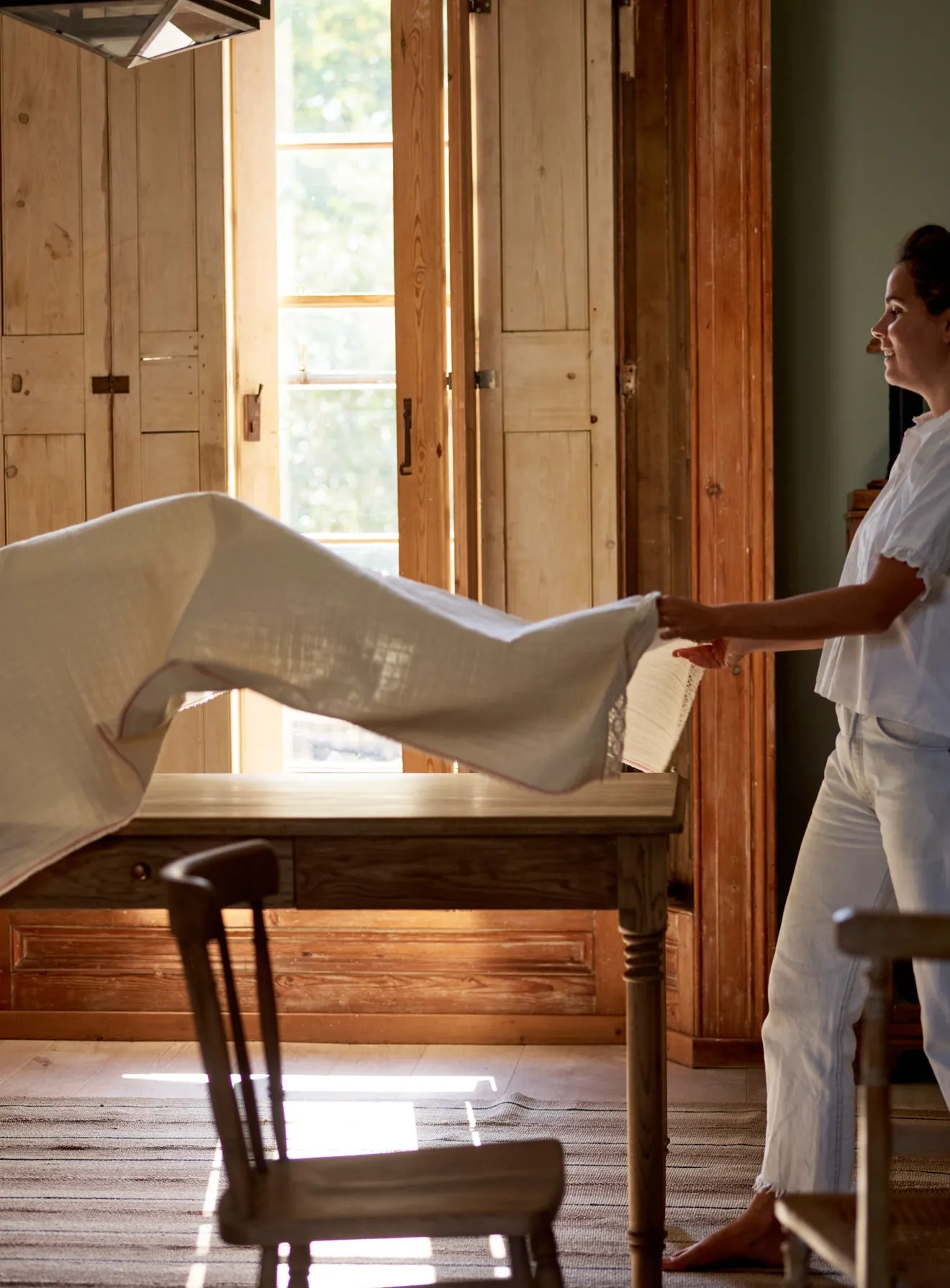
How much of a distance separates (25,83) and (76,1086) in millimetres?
2644

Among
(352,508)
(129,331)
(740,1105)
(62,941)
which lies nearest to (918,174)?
(352,508)

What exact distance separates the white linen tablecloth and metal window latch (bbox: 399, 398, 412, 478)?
1.69 m

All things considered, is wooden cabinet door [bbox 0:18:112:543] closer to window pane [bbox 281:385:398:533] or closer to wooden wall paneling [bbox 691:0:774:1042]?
window pane [bbox 281:385:398:533]

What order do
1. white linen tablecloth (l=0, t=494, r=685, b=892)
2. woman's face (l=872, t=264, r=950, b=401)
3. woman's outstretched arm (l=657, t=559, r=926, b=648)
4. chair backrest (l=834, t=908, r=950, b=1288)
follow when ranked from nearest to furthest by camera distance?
chair backrest (l=834, t=908, r=950, b=1288) < white linen tablecloth (l=0, t=494, r=685, b=892) < woman's outstretched arm (l=657, t=559, r=926, b=648) < woman's face (l=872, t=264, r=950, b=401)

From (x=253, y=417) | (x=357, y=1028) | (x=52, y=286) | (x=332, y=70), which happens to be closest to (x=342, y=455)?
(x=253, y=417)

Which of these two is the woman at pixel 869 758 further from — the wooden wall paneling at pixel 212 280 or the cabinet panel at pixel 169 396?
the cabinet panel at pixel 169 396

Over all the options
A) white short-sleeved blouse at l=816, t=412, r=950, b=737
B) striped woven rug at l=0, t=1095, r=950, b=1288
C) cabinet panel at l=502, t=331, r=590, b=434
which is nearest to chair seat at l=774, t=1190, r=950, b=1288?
white short-sleeved blouse at l=816, t=412, r=950, b=737

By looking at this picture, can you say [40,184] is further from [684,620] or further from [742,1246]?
[742,1246]

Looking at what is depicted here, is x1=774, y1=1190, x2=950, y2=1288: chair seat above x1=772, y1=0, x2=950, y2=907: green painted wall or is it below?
below

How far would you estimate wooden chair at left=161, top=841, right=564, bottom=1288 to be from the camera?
5.45ft

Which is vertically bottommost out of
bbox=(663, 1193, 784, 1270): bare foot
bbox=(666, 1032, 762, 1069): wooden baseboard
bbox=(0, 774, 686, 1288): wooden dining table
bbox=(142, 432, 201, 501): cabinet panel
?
bbox=(666, 1032, 762, 1069): wooden baseboard

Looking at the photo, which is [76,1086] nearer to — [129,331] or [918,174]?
[129,331]

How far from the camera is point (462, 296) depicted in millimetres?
3703

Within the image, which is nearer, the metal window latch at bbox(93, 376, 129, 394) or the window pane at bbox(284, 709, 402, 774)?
the metal window latch at bbox(93, 376, 129, 394)
